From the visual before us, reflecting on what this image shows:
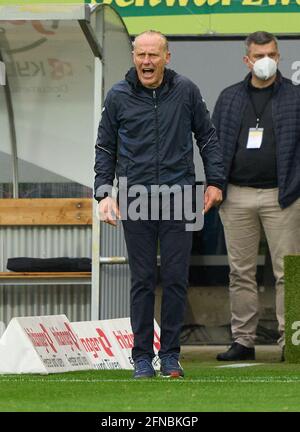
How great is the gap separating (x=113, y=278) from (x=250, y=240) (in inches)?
41.6

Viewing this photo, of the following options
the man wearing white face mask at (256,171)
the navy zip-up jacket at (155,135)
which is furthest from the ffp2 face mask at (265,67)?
the navy zip-up jacket at (155,135)

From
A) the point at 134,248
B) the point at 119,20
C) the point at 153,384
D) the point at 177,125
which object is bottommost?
the point at 153,384

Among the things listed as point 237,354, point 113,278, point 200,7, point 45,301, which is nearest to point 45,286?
point 45,301

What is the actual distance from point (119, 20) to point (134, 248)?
291cm

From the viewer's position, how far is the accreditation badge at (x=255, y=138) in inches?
413

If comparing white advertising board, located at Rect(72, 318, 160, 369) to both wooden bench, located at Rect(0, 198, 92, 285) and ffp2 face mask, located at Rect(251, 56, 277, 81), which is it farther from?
ffp2 face mask, located at Rect(251, 56, 277, 81)

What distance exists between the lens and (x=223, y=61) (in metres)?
12.0

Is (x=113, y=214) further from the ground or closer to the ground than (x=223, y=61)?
closer to the ground

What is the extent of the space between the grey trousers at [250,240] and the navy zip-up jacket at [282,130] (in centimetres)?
14

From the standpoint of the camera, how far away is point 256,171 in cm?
1053

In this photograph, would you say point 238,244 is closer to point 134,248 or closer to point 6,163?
point 6,163

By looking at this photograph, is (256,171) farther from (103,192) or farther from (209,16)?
(103,192)
